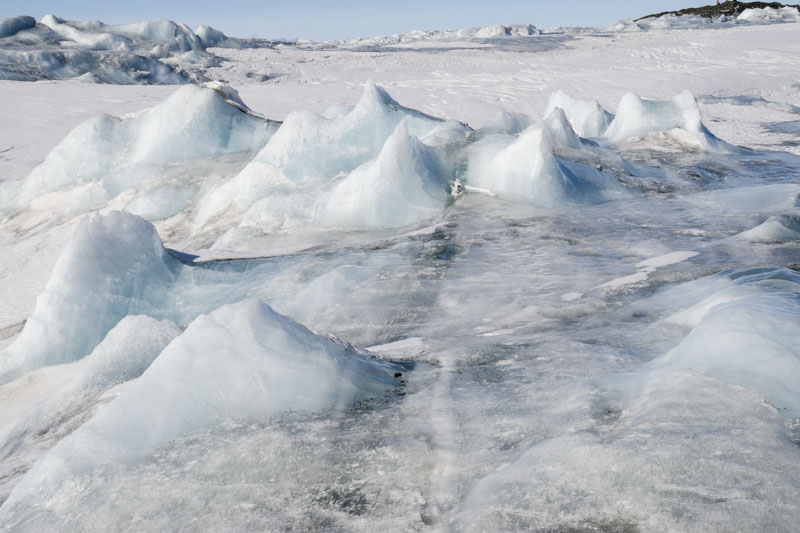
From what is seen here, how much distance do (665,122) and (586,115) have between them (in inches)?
65.3

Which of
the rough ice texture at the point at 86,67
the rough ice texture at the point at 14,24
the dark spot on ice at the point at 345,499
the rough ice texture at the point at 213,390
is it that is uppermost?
the rough ice texture at the point at 14,24

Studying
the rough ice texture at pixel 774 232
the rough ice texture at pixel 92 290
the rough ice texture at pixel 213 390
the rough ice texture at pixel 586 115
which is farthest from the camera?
the rough ice texture at pixel 586 115

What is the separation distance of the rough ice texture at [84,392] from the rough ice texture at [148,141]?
493 centimetres

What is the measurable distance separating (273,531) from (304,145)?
198 inches

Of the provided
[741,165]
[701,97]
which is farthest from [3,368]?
[701,97]

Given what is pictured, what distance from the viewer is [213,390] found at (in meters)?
2.12

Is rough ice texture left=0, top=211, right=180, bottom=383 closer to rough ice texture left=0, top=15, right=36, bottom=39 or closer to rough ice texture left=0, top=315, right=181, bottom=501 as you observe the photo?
rough ice texture left=0, top=315, right=181, bottom=501

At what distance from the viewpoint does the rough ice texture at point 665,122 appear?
8.43 meters

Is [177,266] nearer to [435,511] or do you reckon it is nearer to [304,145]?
[304,145]

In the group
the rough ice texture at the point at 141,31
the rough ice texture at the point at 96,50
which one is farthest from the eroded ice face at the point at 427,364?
the rough ice texture at the point at 141,31

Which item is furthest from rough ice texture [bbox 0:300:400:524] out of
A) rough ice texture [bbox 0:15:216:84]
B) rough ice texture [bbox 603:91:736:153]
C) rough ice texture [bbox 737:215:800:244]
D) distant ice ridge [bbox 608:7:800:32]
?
distant ice ridge [bbox 608:7:800:32]

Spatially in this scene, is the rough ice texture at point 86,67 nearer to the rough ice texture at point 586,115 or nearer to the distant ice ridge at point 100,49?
the distant ice ridge at point 100,49

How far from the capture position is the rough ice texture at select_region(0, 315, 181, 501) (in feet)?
7.94

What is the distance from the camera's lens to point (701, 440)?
1.69 metres
